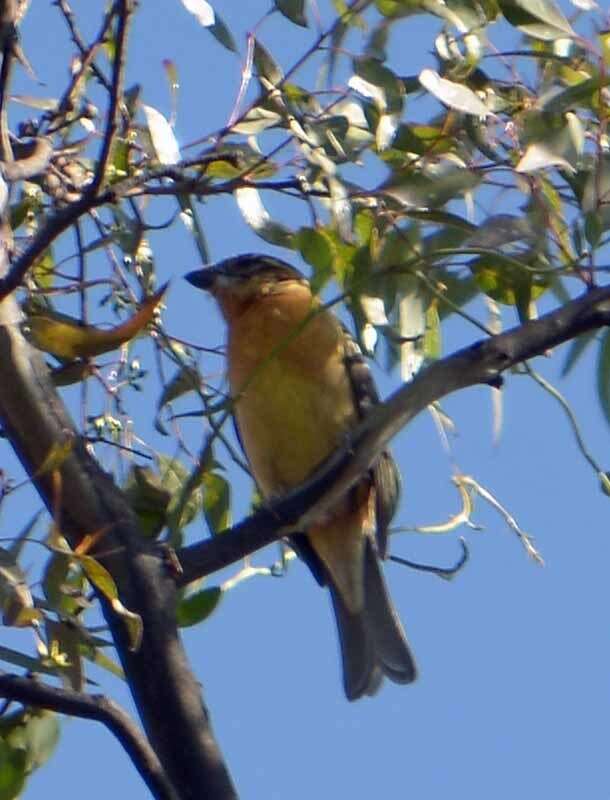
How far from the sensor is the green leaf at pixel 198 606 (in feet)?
6.84

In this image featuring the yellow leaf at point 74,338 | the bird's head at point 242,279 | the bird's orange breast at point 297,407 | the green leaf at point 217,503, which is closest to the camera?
the yellow leaf at point 74,338

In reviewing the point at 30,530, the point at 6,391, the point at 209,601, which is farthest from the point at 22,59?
the point at 209,601

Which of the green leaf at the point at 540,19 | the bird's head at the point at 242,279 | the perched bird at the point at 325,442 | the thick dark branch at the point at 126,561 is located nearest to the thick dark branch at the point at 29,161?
the thick dark branch at the point at 126,561

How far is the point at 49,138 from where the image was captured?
2.16 m

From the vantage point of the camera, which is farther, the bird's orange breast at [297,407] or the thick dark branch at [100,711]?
the bird's orange breast at [297,407]

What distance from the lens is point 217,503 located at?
246cm

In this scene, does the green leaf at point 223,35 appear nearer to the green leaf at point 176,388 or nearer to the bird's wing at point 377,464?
the green leaf at point 176,388

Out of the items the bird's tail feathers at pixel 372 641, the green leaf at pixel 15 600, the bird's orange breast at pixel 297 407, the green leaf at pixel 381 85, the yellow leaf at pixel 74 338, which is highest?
the bird's orange breast at pixel 297 407

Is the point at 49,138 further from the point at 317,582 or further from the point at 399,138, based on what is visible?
the point at 317,582

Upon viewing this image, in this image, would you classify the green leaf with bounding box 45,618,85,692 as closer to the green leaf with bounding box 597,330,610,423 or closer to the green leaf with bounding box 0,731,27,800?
the green leaf with bounding box 0,731,27,800

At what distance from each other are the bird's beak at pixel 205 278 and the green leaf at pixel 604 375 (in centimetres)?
199

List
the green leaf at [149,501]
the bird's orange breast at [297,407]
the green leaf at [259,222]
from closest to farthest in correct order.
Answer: the green leaf at [259,222] → the green leaf at [149,501] → the bird's orange breast at [297,407]

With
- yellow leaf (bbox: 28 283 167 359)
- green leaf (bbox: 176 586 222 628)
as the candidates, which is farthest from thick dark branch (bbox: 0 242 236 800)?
green leaf (bbox: 176 586 222 628)

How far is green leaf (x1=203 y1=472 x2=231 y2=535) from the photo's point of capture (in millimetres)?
2434
